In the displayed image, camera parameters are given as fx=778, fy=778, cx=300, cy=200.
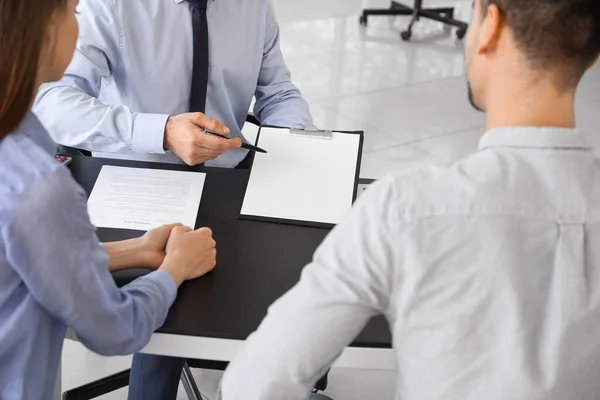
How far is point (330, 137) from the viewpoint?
5.71 ft

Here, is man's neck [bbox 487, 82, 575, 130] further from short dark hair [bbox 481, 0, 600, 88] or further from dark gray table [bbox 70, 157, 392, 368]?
dark gray table [bbox 70, 157, 392, 368]

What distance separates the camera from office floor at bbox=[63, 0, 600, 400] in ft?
13.0

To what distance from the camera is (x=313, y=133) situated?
176 cm

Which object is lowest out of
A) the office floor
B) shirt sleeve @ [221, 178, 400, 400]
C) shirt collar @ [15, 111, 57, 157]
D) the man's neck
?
the office floor

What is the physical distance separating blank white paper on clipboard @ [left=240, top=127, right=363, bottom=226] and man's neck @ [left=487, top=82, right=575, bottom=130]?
1.91 feet

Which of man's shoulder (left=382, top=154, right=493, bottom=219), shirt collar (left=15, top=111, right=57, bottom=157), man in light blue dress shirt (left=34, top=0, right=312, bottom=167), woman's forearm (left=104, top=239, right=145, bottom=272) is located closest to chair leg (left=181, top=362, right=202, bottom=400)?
man in light blue dress shirt (left=34, top=0, right=312, bottom=167)

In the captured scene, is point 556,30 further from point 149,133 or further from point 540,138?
point 149,133

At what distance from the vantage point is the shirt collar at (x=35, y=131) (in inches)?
43.9

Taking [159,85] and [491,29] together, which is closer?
[491,29]

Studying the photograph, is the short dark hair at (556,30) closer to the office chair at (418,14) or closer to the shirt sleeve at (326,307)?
the shirt sleeve at (326,307)

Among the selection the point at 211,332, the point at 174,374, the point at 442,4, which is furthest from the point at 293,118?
the point at 442,4

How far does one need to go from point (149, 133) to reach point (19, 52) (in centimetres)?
71

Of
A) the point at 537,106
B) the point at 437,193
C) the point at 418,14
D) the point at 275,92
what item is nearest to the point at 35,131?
the point at 437,193

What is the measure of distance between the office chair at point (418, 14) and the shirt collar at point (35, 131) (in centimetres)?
441
